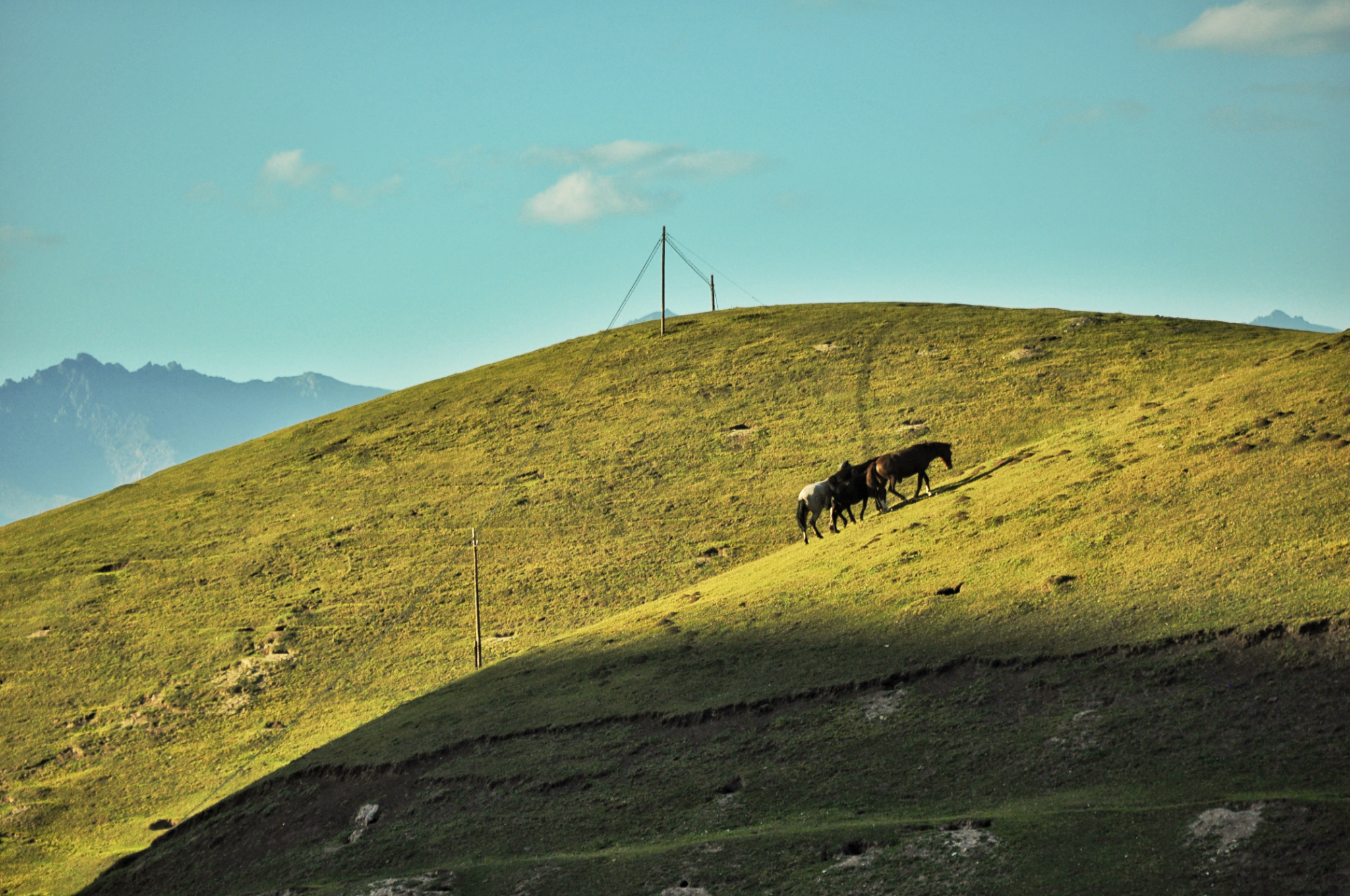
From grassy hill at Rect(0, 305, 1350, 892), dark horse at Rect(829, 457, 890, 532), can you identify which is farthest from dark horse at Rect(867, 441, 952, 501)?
grassy hill at Rect(0, 305, 1350, 892)

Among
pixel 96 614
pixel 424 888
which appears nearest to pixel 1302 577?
pixel 424 888

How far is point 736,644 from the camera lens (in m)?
28.7

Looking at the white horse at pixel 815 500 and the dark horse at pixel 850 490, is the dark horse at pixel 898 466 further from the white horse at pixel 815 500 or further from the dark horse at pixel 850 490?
the white horse at pixel 815 500

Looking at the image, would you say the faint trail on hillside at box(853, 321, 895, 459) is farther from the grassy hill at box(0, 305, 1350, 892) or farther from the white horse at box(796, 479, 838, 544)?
the white horse at box(796, 479, 838, 544)

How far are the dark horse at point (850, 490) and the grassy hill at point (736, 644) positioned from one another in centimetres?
193

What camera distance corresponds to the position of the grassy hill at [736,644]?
58.0ft

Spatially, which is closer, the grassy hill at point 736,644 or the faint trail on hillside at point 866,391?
the grassy hill at point 736,644

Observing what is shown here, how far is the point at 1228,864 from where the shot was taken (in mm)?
13664

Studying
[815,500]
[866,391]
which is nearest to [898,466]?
Answer: [815,500]

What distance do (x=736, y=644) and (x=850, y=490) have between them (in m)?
12.3

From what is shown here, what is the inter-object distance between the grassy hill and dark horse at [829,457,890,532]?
193 cm

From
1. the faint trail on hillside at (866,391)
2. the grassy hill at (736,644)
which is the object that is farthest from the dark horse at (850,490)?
the faint trail on hillside at (866,391)

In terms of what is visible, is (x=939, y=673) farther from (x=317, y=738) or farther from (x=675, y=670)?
(x=317, y=738)

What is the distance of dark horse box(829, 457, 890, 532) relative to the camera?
39312 mm
